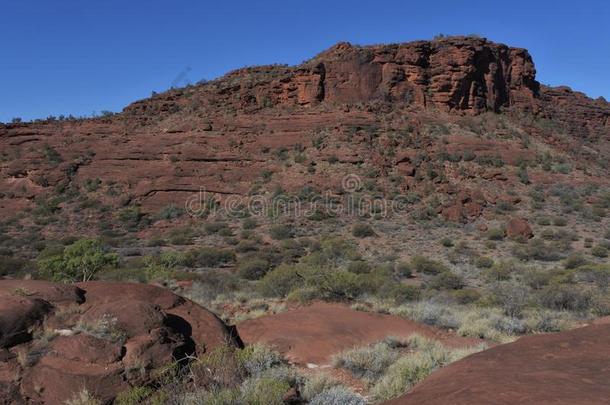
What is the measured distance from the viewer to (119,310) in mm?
5844

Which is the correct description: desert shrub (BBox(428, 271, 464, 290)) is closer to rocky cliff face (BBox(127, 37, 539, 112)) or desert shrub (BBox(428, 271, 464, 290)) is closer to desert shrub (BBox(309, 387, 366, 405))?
desert shrub (BBox(309, 387, 366, 405))

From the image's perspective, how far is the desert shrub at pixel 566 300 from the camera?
12594mm

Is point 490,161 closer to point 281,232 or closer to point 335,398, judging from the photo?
point 281,232

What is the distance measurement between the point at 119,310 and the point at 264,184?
28556mm

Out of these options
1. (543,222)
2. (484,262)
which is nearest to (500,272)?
(484,262)

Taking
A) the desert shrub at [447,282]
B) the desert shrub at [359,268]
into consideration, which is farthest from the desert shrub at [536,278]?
the desert shrub at [359,268]

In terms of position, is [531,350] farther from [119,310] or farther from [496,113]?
[496,113]

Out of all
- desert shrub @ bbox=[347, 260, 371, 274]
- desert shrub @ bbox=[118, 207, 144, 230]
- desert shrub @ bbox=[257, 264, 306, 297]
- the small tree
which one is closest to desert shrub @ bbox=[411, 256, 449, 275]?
desert shrub @ bbox=[347, 260, 371, 274]

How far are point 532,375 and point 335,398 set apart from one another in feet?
7.32

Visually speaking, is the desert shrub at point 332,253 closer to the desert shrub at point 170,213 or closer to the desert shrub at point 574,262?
the desert shrub at point 574,262

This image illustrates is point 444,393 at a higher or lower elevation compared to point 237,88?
lower

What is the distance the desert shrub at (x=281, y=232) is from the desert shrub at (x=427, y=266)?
785 cm

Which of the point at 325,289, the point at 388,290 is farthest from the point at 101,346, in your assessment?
the point at 388,290

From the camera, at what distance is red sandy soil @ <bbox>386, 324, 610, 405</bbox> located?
3156 mm
